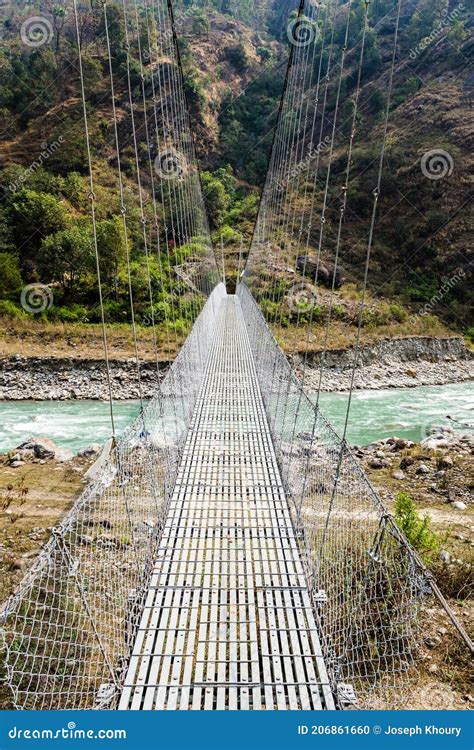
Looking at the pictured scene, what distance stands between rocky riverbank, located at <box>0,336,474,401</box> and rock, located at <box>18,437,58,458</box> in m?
3.67

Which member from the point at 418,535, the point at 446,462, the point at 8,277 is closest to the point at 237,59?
the point at 8,277

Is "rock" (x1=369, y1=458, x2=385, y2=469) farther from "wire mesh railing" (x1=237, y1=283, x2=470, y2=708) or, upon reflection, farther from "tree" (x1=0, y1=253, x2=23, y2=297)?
"tree" (x1=0, y1=253, x2=23, y2=297)

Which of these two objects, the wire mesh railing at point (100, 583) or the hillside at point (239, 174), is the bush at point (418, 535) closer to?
the wire mesh railing at point (100, 583)

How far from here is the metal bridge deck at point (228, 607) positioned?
70.1 inches

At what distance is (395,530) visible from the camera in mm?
1649

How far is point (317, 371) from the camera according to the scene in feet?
38.8

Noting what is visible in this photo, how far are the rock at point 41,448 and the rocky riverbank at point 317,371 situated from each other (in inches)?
144

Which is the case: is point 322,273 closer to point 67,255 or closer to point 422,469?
point 67,255

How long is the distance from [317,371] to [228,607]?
9.93 metres

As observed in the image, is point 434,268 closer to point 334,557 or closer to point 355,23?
point 334,557

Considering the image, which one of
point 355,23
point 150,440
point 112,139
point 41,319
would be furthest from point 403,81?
point 150,440

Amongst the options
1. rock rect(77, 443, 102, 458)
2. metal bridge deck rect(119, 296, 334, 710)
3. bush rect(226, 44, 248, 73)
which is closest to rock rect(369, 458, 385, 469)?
metal bridge deck rect(119, 296, 334, 710)

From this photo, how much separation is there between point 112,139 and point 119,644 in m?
31.8

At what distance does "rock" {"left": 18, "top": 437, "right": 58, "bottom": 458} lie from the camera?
5914mm
